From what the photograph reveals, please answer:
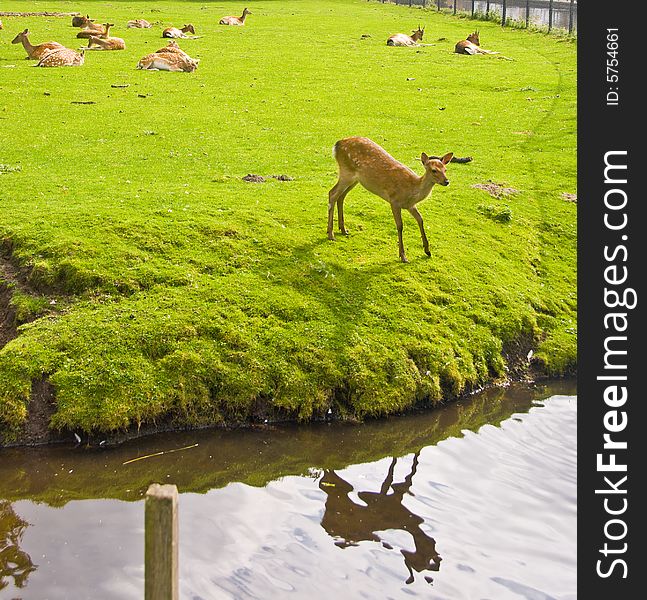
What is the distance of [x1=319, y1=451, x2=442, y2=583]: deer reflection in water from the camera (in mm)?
7879

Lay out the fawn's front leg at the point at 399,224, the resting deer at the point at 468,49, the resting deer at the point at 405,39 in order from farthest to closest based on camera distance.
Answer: the resting deer at the point at 405,39 → the resting deer at the point at 468,49 → the fawn's front leg at the point at 399,224

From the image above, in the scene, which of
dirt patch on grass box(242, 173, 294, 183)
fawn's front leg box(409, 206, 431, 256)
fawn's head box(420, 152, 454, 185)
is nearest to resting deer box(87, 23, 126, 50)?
dirt patch on grass box(242, 173, 294, 183)

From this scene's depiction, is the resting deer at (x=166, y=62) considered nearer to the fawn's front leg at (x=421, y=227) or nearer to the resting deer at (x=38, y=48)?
the resting deer at (x=38, y=48)

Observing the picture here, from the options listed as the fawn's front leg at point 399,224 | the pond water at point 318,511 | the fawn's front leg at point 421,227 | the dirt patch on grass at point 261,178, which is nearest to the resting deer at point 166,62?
the dirt patch on grass at point 261,178

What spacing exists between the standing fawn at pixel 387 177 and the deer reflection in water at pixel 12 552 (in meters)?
6.46

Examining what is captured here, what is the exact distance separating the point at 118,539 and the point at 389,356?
429cm

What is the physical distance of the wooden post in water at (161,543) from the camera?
4480mm

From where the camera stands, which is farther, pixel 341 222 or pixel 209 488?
pixel 341 222

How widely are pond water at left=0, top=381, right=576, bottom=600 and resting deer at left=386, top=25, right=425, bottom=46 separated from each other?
27.9 meters

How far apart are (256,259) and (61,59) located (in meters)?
17.6

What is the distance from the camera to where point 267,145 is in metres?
18.8

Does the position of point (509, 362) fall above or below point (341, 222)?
below

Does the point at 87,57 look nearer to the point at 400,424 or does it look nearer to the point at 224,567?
the point at 400,424

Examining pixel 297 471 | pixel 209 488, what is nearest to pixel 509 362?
pixel 297 471
